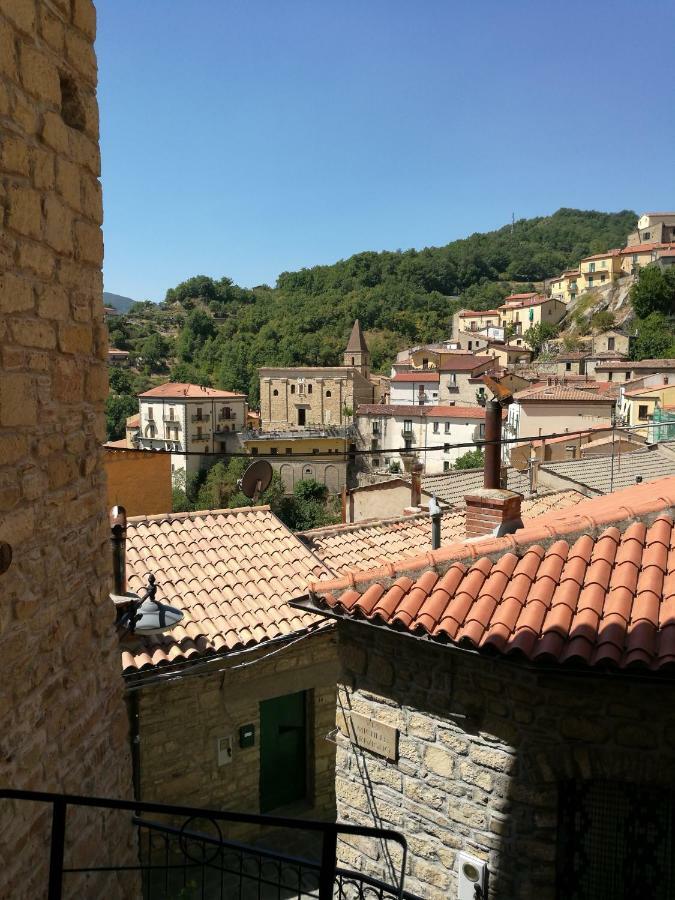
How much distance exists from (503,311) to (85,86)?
92284 mm

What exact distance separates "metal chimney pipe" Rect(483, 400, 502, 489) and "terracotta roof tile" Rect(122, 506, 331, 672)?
256 centimetres

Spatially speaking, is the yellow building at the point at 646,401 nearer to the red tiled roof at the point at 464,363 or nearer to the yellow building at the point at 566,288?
the red tiled roof at the point at 464,363

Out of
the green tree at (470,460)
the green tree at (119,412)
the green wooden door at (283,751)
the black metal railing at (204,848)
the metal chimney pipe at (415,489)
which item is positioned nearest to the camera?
the black metal railing at (204,848)

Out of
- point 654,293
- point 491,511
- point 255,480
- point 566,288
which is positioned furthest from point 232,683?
point 566,288

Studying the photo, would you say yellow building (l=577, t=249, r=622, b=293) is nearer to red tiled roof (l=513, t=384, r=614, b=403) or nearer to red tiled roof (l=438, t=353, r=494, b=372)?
red tiled roof (l=438, t=353, r=494, b=372)

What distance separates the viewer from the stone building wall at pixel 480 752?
3.88m

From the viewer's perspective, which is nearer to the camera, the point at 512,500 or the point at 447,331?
the point at 512,500

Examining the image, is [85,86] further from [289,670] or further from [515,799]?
[289,670]

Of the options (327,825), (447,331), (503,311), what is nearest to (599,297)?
(503,311)

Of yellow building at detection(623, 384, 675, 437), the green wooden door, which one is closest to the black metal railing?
the green wooden door

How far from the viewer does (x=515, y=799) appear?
13.8ft

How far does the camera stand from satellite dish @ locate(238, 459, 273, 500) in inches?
391

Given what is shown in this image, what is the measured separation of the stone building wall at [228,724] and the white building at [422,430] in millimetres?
40213

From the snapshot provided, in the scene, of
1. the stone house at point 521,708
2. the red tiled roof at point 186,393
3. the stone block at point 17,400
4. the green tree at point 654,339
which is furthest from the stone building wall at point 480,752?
the green tree at point 654,339
